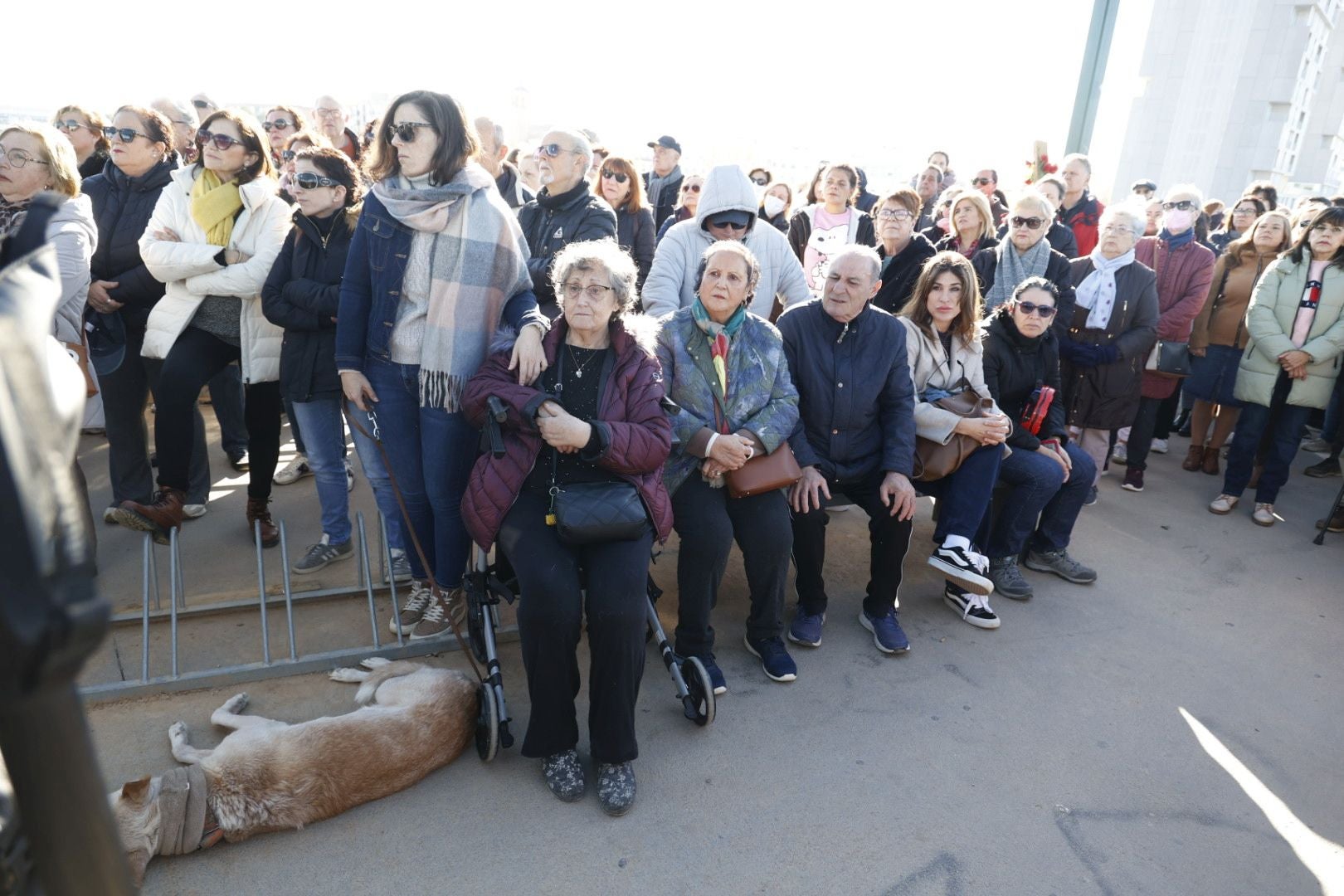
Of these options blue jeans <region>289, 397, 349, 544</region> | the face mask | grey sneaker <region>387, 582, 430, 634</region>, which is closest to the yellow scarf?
blue jeans <region>289, 397, 349, 544</region>

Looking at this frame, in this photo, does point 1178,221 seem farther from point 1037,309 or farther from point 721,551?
point 721,551

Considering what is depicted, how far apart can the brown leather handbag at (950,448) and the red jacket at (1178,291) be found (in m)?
2.91

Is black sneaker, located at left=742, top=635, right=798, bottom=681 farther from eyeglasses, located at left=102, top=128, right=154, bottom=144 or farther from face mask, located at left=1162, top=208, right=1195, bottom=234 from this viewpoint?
face mask, located at left=1162, top=208, right=1195, bottom=234

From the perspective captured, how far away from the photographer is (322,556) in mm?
4047

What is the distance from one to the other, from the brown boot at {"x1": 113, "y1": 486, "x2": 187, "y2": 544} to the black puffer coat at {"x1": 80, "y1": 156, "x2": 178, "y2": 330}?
3.36ft

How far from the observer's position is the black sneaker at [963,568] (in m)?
3.96

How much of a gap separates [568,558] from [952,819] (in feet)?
5.27

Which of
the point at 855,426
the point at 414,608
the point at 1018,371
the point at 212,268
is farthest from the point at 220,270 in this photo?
the point at 1018,371

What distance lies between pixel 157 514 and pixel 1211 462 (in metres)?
7.58

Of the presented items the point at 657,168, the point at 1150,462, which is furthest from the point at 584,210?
the point at 1150,462

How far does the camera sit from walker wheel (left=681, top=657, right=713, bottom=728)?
302 centimetres

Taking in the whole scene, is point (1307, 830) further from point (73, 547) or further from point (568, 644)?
point (73, 547)

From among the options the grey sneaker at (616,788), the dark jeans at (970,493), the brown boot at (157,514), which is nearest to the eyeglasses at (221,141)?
the brown boot at (157,514)

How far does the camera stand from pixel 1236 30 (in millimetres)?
22875
